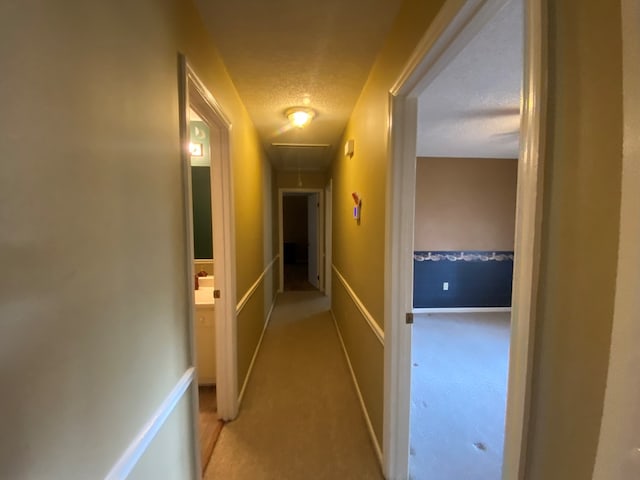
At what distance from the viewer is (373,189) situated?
1.93m

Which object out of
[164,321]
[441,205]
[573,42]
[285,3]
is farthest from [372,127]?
[441,205]

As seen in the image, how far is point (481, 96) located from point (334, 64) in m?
1.27

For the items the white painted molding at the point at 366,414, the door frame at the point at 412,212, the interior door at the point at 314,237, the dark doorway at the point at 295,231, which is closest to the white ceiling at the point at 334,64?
the door frame at the point at 412,212

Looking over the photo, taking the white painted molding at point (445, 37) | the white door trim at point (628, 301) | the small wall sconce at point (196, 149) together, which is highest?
the small wall sconce at point (196, 149)

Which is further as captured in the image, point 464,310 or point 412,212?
point 464,310

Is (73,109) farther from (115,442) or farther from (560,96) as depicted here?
(560,96)

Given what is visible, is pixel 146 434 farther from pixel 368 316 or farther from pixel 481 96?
pixel 481 96

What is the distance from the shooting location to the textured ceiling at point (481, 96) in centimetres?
154

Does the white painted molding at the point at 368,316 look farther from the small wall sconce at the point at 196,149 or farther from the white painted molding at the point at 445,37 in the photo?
the small wall sconce at the point at 196,149

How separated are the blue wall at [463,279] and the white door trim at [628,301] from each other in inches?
171

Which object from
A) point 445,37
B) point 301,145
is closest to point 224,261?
point 445,37

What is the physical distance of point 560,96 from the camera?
1.83 ft

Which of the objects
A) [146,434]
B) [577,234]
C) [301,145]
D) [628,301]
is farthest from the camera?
[301,145]

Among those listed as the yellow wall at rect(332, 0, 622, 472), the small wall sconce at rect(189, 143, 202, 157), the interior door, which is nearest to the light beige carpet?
the yellow wall at rect(332, 0, 622, 472)
